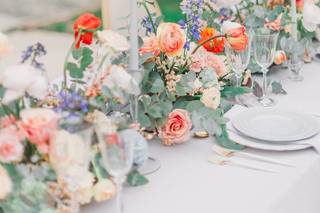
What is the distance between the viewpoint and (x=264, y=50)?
1675 mm

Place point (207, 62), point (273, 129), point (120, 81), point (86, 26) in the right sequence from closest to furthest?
point (120, 81)
point (86, 26)
point (273, 129)
point (207, 62)

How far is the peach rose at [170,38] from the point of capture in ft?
4.55

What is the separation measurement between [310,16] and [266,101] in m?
0.44

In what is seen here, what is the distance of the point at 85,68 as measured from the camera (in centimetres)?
122

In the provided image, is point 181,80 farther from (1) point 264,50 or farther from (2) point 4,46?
(2) point 4,46

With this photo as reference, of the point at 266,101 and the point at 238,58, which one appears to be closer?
the point at 238,58

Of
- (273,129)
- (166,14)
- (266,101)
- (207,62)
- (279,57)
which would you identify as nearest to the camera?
(273,129)

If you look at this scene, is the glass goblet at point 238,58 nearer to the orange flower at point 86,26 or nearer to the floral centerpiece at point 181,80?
the floral centerpiece at point 181,80

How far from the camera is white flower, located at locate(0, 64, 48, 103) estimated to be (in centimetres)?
100

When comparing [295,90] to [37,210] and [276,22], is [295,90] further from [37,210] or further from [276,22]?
[37,210]

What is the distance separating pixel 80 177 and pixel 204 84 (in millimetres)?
565

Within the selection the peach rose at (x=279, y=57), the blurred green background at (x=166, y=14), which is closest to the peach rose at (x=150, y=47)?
the peach rose at (x=279, y=57)

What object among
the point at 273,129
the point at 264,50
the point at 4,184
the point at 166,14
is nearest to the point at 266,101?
the point at 264,50

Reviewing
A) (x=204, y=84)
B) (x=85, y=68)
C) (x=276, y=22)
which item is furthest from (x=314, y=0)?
(x=85, y=68)
